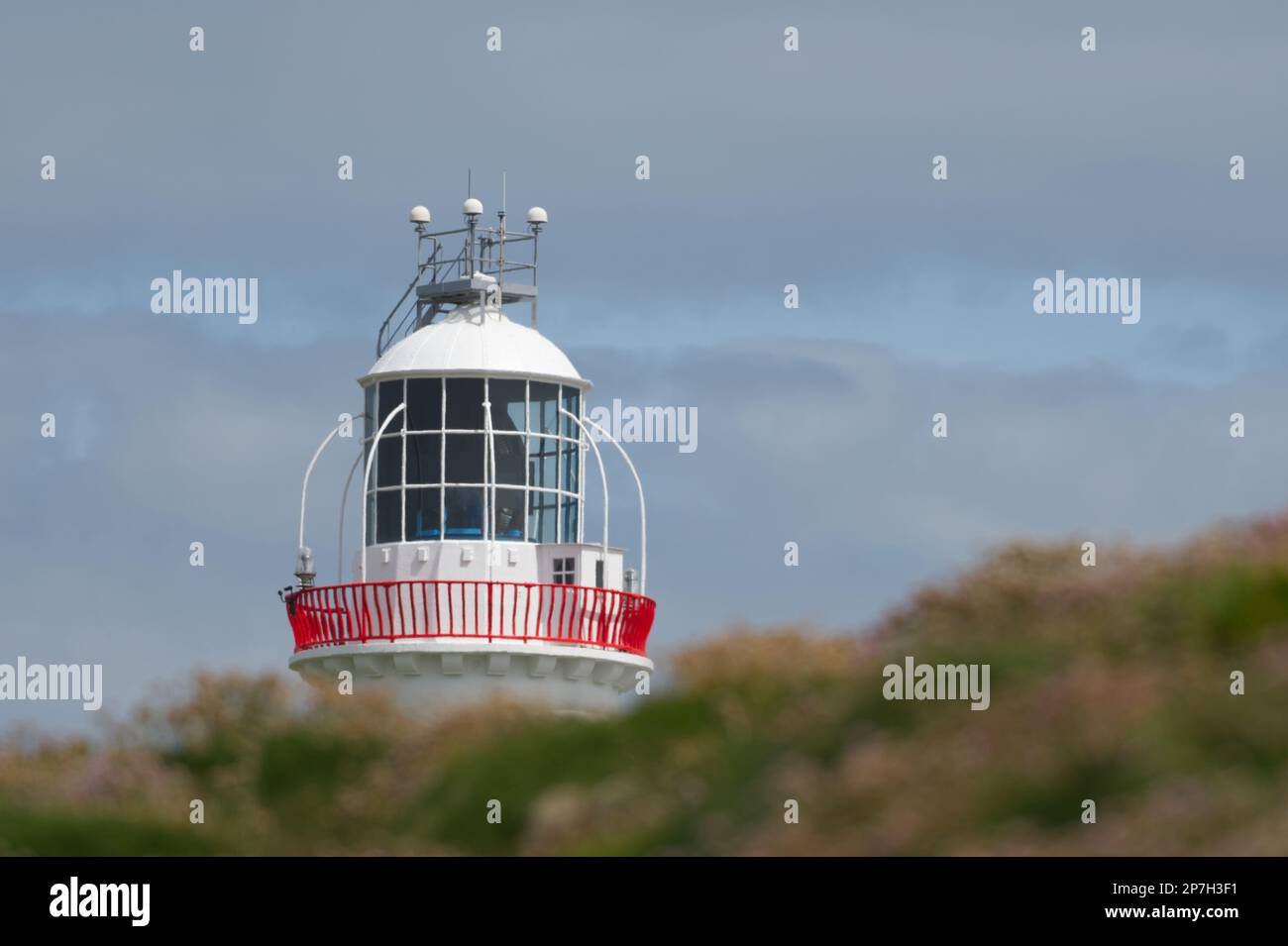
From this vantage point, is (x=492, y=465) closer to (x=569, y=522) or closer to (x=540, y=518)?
(x=540, y=518)

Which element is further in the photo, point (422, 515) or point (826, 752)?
point (422, 515)

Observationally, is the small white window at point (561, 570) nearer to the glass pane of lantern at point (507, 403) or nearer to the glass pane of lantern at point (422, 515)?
the glass pane of lantern at point (422, 515)

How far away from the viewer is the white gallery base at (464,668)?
104 ft

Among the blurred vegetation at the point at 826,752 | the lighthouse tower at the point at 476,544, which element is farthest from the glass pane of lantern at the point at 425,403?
the blurred vegetation at the point at 826,752

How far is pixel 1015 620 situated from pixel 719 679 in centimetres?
226

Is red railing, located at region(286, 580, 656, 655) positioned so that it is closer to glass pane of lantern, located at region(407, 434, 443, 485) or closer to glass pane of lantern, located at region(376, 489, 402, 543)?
glass pane of lantern, located at region(376, 489, 402, 543)

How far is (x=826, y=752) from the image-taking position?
17.0m

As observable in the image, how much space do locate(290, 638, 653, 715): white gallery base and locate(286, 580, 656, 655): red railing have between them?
0.14 metres

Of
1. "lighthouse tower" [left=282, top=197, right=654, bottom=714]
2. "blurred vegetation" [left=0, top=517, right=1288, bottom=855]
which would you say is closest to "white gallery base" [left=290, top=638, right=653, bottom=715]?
"lighthouse tower" [left=282, top=197, right=654, bottom=714]

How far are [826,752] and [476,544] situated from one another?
15.8m

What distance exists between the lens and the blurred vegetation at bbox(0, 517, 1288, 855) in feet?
48.8

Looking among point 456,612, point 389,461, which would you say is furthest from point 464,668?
point 389,461
